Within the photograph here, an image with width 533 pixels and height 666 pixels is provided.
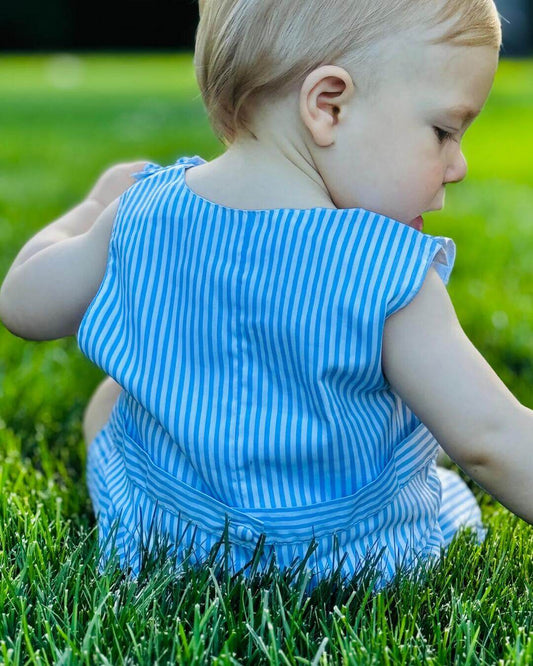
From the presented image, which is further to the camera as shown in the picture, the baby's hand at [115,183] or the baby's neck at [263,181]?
the baby's hand at [115,183]

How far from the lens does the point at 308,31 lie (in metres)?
1.52

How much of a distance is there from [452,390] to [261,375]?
276mm

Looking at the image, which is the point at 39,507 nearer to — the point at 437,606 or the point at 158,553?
the point at 158,553

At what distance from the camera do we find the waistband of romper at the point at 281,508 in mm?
1600

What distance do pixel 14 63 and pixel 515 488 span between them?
2199cm

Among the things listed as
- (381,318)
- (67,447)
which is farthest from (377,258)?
(67,447)


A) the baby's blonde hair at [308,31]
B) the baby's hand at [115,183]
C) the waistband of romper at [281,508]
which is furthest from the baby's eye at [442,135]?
the baby's hand at [115,183]

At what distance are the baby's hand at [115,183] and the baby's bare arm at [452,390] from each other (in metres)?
0.66

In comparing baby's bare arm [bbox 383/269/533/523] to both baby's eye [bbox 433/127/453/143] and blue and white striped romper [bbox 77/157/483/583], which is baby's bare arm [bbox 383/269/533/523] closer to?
blue and white striped romper [bbox 77/157/483/583]

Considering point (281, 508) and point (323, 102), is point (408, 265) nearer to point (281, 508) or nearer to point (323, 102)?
point (323, 102)

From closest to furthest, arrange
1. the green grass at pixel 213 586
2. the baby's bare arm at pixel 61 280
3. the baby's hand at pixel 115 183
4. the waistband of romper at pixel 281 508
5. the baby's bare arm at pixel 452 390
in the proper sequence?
the green grass at pixel 213 586 < the baby's bare arm at pixel 452 390 < the waistband of romper at pixel 281 508 < the baby's bare arm at pixel 61 280 < the baby's hand at pixel 115 183

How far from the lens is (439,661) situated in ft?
4.46

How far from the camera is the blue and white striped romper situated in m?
1.49

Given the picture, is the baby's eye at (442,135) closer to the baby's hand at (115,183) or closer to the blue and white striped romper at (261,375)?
the blue and white striped romper at (261,375)
